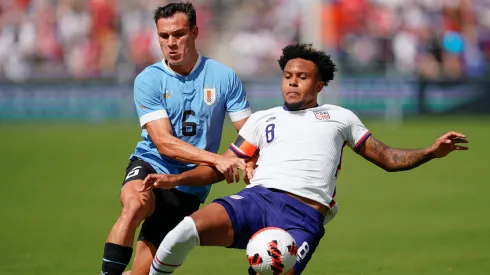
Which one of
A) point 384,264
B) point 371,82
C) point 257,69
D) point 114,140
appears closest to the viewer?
point 384,264

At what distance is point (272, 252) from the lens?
6949 mm

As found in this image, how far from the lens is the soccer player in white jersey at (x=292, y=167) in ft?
23.7

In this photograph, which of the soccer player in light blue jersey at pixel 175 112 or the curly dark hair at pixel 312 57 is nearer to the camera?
the curly dark hair at pixel 312 57

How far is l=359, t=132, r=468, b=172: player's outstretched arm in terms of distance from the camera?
755 centimetres

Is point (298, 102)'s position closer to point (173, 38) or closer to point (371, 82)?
point (173, 38)

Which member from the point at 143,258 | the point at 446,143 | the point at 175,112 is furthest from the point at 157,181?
the point at 446,143

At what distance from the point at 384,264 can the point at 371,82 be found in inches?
657

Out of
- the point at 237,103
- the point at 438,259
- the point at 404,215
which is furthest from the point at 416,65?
the point at 237,103

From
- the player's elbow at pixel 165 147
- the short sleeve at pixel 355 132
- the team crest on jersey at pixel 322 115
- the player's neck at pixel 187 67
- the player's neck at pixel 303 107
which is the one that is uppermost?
the player's neck at pixel 187 67

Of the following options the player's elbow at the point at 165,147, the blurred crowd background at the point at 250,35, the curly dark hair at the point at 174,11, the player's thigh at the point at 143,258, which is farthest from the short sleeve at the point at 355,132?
the blurred crowd background at the point at 250,35

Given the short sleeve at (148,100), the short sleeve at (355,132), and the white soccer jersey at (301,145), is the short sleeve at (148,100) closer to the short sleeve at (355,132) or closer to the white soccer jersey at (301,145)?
the white soccer jersey at (301,145)

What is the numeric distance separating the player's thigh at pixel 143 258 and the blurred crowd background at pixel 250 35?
1937 centimetres

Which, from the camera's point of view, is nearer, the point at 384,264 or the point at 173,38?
the point at 173,38

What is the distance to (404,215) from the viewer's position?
14.8 meters
